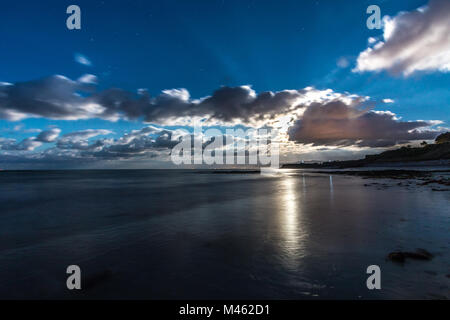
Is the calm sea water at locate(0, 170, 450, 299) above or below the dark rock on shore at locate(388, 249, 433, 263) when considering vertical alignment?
below

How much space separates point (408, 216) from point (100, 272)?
645 inches

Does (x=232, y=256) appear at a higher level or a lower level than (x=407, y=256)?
lower

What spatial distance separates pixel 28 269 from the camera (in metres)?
7.52

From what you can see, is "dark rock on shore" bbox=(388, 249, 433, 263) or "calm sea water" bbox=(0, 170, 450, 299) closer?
"calm sea water" bbox=(0, 170, 450, 299)

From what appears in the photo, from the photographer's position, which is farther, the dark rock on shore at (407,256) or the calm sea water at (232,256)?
the dark rock on shore at (407,256)

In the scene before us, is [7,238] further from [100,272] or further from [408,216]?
[408,216]

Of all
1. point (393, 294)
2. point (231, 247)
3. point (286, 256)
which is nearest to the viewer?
point (393, 294)

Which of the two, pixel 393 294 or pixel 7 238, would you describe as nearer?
pixel 393 294

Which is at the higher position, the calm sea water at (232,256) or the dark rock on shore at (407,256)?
the dark rock on shore at (407,256)

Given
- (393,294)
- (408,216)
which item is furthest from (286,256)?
(408,216)

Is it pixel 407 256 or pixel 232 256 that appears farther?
pixel 232 256
